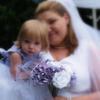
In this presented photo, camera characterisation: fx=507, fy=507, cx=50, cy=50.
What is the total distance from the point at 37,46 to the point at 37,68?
169 mm

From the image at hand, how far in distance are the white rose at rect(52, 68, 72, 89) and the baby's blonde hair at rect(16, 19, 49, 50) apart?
0.82 ft

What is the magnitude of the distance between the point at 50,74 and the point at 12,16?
2.26 m

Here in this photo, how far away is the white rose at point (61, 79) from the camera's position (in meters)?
3.59

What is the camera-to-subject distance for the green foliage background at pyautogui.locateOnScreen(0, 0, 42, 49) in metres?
5.71

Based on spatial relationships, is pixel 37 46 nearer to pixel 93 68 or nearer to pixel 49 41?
pixel 49 41

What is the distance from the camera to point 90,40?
12.8 ft

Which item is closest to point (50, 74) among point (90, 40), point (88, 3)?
point (90, 40)

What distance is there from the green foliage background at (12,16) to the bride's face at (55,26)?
74.5 inches

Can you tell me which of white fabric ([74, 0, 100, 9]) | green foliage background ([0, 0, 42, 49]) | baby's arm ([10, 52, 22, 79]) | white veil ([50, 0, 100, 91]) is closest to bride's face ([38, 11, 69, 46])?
white veil ([50, 0, 100, 91])

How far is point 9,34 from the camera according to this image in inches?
232

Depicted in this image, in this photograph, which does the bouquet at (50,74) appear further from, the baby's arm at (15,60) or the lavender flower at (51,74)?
the baby's arm at (15,60)

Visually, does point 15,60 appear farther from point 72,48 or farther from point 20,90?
point 72,48

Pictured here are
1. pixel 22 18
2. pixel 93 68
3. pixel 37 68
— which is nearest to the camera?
pixel 37 68

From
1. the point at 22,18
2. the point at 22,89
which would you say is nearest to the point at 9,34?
the point at 22,18
